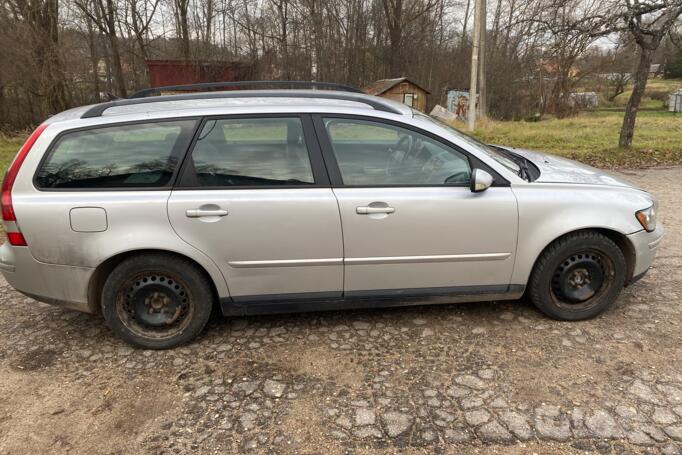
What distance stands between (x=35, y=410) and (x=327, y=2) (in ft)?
90.9

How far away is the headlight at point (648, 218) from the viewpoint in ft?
11.2

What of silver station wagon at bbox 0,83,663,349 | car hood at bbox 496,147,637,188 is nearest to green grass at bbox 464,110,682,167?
car hood at bbox 496,147,637,188

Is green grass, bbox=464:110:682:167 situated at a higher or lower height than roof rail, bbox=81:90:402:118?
lower

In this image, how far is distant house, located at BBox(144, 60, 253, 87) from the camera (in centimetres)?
2369

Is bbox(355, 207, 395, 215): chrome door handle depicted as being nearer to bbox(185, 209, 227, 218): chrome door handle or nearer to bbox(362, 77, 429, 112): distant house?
bbox(185, 209, 227, 218): chrome door handle

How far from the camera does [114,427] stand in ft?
8.46

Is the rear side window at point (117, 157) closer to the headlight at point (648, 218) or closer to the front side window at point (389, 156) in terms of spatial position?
the front side window at point (389, 156)

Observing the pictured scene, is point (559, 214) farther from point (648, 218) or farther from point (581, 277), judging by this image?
point (648, 218)

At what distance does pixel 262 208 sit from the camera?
309 centimetres

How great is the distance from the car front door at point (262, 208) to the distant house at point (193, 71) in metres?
21.9

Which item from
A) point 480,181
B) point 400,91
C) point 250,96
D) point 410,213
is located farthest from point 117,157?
point 400,91

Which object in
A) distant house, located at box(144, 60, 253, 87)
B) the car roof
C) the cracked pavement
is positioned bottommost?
the cracked pavement

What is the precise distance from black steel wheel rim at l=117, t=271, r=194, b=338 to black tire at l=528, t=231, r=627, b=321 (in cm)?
245

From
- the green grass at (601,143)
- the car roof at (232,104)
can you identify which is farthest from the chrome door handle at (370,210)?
the green grass at (601,143)
